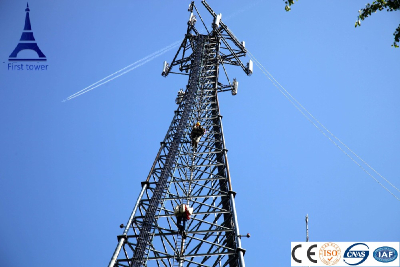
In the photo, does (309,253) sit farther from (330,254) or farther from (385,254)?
(385,254)

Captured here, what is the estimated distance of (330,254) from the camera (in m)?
23.3

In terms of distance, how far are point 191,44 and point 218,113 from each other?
28.4 ft

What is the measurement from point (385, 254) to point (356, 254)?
4.57 feet

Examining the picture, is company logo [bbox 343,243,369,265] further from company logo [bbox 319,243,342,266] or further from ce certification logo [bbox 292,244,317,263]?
ce certification logo [bbox 292,244,317,263]

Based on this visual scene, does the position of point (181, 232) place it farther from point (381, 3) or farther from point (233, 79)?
point (233, 79)

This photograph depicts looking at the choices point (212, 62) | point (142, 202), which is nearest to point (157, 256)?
point (142, 202)

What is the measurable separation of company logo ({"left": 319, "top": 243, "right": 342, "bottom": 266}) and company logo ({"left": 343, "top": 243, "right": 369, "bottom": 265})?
16.1 inches

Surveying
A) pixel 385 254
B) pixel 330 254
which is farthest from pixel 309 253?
pixel 385 254

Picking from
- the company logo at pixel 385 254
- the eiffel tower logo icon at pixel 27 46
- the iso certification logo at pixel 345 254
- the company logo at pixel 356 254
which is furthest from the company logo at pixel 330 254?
the eiffel tower logo icon at pixel 27 46

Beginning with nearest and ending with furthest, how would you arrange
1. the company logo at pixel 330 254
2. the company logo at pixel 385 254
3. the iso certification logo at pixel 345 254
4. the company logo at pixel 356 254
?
the company logo at pixel 385 254 < the iso certification logo at pixel 345 254 < the company logo at pixel 356 254 < the company logo at pixel 330 254

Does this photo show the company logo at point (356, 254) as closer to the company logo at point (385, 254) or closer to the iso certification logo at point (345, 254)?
the iso certification logo at point (345, 254)

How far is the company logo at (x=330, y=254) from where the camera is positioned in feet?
75.1

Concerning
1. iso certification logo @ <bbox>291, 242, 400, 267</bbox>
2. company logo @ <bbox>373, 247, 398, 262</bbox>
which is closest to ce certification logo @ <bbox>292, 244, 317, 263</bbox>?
iso certification logo @ <bbox>291, 242, 400, 267</bbox>

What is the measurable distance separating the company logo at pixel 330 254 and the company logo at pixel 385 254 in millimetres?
1847
